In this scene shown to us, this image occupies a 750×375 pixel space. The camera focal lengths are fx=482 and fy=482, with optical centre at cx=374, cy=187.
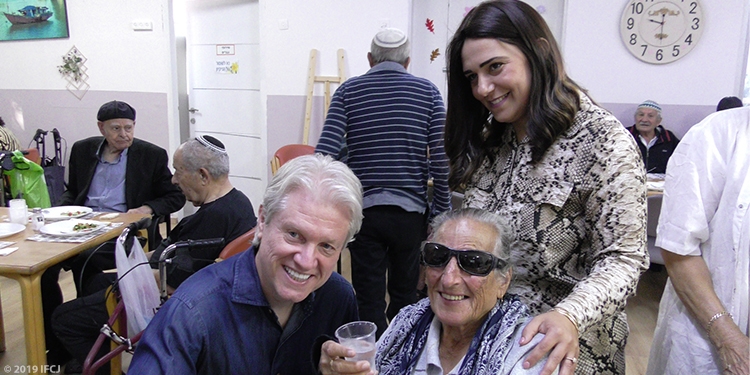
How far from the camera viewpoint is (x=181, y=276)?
7.09 feet

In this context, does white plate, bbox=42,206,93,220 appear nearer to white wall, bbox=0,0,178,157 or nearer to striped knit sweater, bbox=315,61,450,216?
striped knit sweater, bbox=315,61,450,216

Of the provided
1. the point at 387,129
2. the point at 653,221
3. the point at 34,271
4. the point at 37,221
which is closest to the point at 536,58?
the point at 387,129

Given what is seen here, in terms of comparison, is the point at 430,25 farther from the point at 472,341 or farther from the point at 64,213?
the point at 472,341

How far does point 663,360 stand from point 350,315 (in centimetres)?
88

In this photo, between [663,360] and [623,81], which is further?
[623,81]

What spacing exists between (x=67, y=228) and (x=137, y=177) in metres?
0.90

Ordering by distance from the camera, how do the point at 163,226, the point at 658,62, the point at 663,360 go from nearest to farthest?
the point at 663,360 < the point at 658,62 < the point at 163,226

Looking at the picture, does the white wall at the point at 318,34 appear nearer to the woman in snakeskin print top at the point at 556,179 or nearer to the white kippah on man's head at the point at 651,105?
the white kippah on man's head at the point at 651,105

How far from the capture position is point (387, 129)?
7.88ft

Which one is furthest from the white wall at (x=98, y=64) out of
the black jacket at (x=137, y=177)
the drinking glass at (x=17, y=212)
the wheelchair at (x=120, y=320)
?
the wheelchair at (x=120, y=320)

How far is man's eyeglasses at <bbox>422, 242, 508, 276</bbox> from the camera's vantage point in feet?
3.85

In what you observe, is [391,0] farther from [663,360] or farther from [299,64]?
[663,360]

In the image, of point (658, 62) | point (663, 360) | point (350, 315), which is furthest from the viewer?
point (658, 62)

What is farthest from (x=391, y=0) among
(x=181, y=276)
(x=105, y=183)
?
(x=181, y=276)
